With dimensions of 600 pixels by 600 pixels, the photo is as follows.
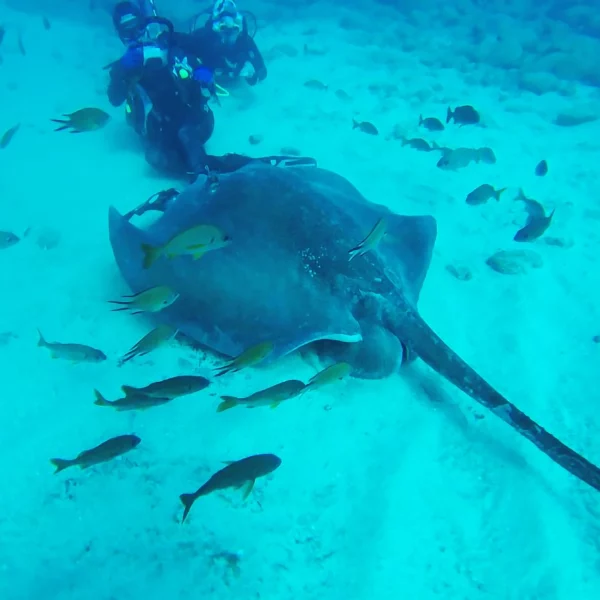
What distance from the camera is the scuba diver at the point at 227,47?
11.0m

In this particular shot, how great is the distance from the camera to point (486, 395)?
3.44 m

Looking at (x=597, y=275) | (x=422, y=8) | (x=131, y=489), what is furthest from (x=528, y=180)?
(x=422, y=8)

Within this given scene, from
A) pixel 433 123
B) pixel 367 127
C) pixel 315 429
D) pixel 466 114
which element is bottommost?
pixel 315 429

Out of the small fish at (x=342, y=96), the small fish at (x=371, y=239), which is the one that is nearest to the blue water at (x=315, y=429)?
the small fish at (x=371, y=239)

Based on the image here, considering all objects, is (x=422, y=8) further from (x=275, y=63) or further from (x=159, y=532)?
(x=159, y=532)

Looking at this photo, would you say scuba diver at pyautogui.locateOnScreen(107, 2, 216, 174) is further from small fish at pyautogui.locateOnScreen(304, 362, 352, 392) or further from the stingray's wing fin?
small fish at pyautogui.locateOnScreen(304, 362, 352, 392)

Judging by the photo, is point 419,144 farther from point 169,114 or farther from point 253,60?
point 253,60

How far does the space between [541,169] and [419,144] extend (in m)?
2.02

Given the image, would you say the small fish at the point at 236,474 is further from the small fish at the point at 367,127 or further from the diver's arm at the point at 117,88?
the diver's arm at the point at 117,88

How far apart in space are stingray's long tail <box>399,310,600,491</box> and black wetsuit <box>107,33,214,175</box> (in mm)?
4435

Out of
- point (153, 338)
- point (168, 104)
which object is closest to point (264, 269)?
point (153, 338)

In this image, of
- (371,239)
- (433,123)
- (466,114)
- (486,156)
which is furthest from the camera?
(433,123)

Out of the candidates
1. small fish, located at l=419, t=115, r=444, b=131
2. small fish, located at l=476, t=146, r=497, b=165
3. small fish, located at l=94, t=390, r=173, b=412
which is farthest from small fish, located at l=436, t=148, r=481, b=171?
small fish, located at l=94, t=390, r=173, b=412

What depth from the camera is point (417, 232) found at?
191 inches
